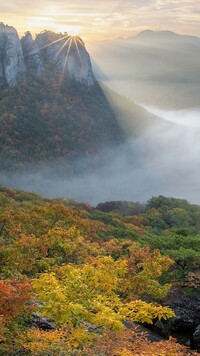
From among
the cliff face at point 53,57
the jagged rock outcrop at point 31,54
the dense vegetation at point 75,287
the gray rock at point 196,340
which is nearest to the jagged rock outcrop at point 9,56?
the cliff face at point 53,57

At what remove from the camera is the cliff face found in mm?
175875

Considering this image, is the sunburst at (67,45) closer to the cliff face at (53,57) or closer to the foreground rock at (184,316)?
the cliff face at (53,57)

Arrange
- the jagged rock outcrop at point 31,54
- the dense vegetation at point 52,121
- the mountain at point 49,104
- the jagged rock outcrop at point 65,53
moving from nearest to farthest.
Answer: the dense vegetation at point 52,121 < the mountain at point 49,104 < the jagged rock outcrop at point 31,54 < the jagged rock outcrop at point 65,53

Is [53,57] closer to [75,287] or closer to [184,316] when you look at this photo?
[184,316]

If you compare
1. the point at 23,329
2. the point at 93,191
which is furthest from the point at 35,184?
the point at 23,329

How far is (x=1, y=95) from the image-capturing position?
17075 cm

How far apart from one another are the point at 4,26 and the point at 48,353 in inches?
6781

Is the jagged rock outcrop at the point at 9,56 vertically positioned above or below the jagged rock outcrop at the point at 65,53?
below

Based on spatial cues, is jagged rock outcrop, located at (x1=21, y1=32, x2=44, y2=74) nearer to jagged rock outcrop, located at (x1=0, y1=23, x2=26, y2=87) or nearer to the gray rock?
jagged rock outcrop, located at (x1=0, y1=23, x2=26, y2=87)

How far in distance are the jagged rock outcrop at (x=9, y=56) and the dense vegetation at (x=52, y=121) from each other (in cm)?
436

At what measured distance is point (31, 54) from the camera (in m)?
184

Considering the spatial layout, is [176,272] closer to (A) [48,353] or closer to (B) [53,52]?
(A) [48,353]

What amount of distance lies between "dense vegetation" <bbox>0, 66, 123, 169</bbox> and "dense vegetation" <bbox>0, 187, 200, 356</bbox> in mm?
123119

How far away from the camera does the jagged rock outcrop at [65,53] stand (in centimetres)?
18762
